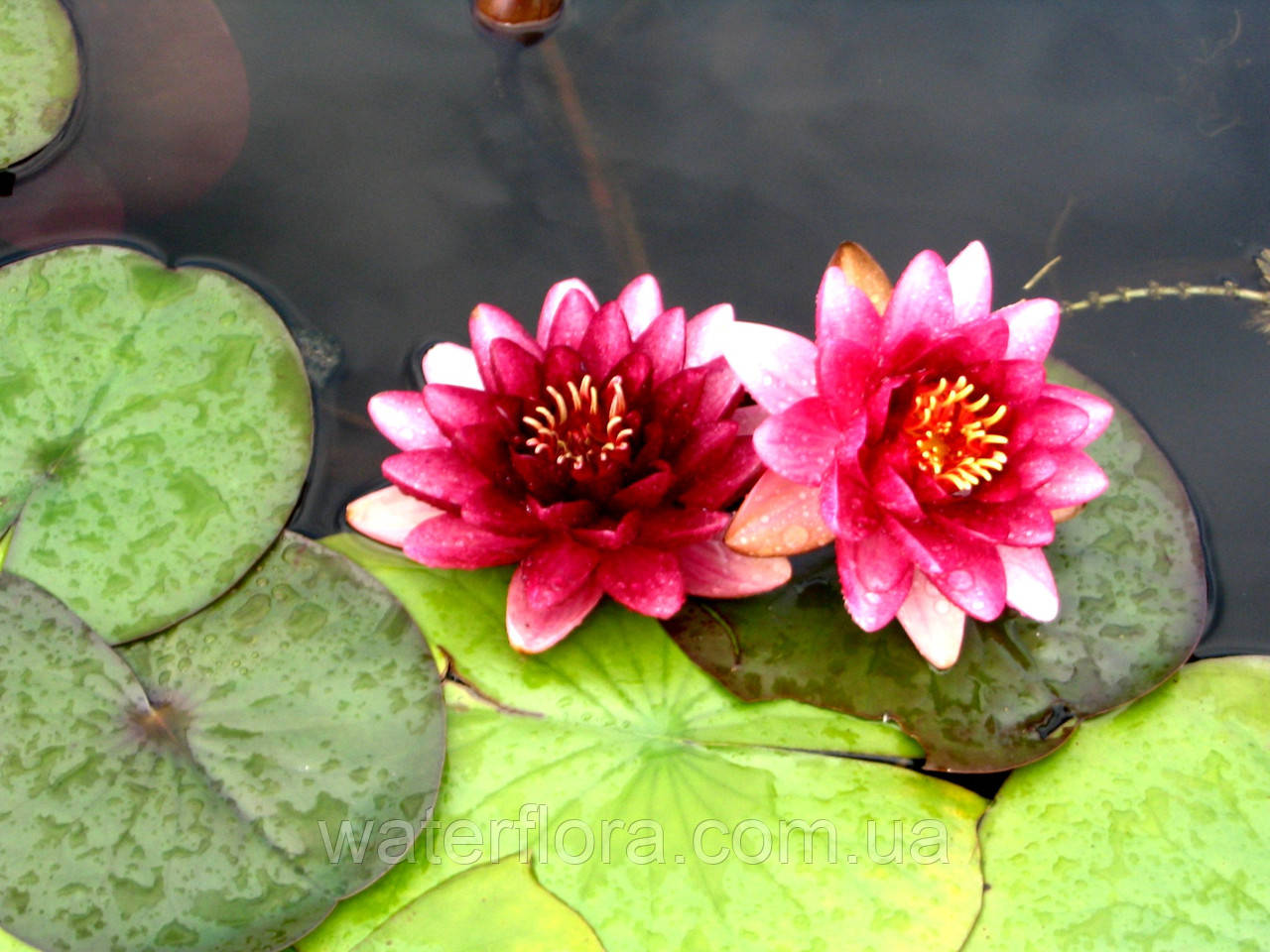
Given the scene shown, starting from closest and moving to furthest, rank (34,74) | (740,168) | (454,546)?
(454,546) → (34,74) → (740,168)

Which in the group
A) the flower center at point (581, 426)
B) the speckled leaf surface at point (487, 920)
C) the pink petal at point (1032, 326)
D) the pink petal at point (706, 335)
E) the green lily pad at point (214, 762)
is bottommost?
the speckled leaf surface at point (487, 920)

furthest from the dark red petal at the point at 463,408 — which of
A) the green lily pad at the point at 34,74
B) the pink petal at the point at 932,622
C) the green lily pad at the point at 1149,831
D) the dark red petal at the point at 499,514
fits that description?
the green lily pad at the point at 34,74

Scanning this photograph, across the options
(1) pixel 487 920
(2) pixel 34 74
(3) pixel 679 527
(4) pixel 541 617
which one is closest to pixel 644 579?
(3) pixel 679 527

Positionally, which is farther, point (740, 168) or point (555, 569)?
point (740, 168)

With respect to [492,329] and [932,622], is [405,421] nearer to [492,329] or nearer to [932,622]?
[492,329]

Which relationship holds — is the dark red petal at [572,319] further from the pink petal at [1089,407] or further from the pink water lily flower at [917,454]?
the pink petal at [1089,407]

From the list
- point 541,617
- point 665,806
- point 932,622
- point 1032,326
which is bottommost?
point 665,806
